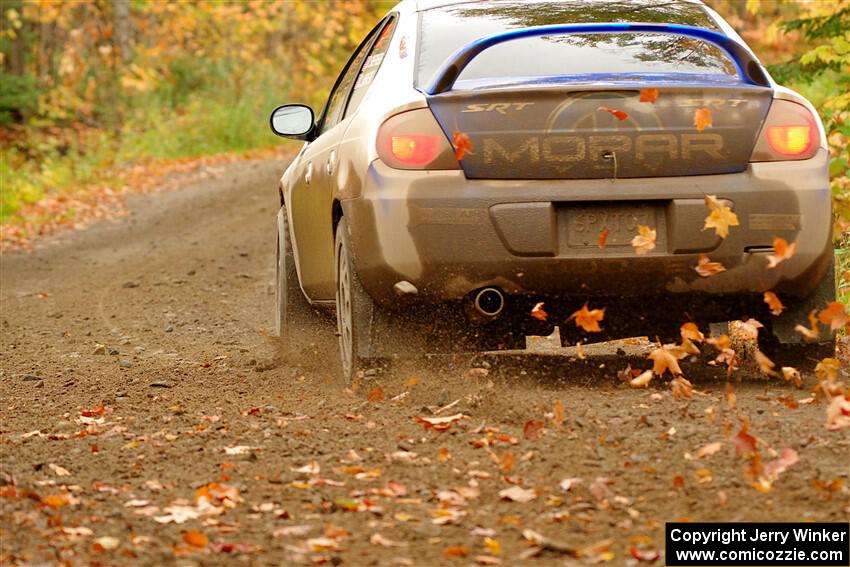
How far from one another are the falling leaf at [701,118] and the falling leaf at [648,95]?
167mm

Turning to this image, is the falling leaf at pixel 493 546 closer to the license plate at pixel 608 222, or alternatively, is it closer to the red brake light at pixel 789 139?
the license plate at pixel 608 222

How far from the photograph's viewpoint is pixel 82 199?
64.8 feet

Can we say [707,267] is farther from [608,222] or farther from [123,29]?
[123,29]

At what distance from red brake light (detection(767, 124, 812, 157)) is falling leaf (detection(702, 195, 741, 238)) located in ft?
1.16

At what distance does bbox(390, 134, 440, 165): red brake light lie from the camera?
17.1 feet

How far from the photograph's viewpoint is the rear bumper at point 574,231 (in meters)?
5.15

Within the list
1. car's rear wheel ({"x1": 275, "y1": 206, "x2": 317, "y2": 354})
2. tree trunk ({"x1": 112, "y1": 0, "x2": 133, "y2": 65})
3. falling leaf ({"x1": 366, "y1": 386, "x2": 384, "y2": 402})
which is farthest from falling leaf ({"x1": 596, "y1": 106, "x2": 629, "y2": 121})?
tree trunk ({"x1": 112, "y1": 0, "x2": 133, "y2": 65})

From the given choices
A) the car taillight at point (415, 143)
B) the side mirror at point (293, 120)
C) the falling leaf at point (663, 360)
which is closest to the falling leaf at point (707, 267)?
the falling leaf at point (663, 360)

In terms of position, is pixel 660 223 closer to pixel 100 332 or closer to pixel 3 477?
pixel 3 477

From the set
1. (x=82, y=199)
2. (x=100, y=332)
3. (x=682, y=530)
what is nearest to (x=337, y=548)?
(x=682, y=530)

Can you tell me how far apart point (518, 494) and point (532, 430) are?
651 mm

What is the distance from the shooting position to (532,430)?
459 cm

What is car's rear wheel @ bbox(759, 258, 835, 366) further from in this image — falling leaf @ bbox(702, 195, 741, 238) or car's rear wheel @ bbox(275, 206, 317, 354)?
car's rear wheel @ bbox(275, 206, 317, 354)

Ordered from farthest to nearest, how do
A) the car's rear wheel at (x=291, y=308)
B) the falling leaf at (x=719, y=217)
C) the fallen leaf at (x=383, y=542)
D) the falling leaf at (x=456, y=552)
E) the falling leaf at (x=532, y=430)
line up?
the car's rear wheel at (x=291, y=308)
the falling leaf at (x=719, y=217)
the falling leaf at (x=532, y=430)
the fallen leaf at (x=383, y=542)
the falling leaf at (x=456, y=552)
